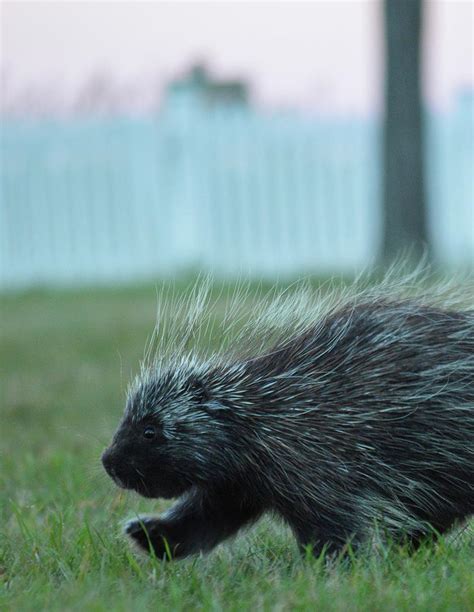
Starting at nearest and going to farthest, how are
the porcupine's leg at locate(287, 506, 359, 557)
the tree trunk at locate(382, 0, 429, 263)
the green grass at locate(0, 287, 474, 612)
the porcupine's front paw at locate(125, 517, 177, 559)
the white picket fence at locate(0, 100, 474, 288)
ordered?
the green grass at locate(0, 287, 474, 612) < the porcupine's leg at locate(287, 506, 359, 557) < the porcupine's front paw at locate(125, 517, 177, 559) < the tree trunk at locate(382, 0, 429, 263) < the white picket fence at locate(0, 100, 474, 288)

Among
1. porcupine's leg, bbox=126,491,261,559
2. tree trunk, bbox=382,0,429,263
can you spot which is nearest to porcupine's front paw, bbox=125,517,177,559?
porcupine's leg, bbox=126,491,261,559

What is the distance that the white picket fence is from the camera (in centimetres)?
1622

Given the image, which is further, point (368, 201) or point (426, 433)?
point (368, 201)

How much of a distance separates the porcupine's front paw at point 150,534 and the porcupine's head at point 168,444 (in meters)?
0.15

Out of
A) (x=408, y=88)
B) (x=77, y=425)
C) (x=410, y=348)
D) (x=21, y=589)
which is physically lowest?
(x=77, y=425)

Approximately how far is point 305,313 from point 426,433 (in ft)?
2.59

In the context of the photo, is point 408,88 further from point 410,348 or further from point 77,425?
point 410,348

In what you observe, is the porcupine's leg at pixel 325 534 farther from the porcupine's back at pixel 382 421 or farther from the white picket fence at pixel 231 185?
the white picket fence at pixel 231 185

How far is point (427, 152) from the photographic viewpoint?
13.8m

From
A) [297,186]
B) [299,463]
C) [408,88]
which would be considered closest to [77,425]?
[299,463]

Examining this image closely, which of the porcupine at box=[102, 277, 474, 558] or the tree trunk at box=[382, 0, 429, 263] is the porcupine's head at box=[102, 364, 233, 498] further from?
the tree trunk at box=[382, 0, 429, 263]

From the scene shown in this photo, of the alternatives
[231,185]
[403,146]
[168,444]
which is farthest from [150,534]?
[231,185]

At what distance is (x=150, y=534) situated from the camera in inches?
168

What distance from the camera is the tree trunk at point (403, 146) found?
521 inches
